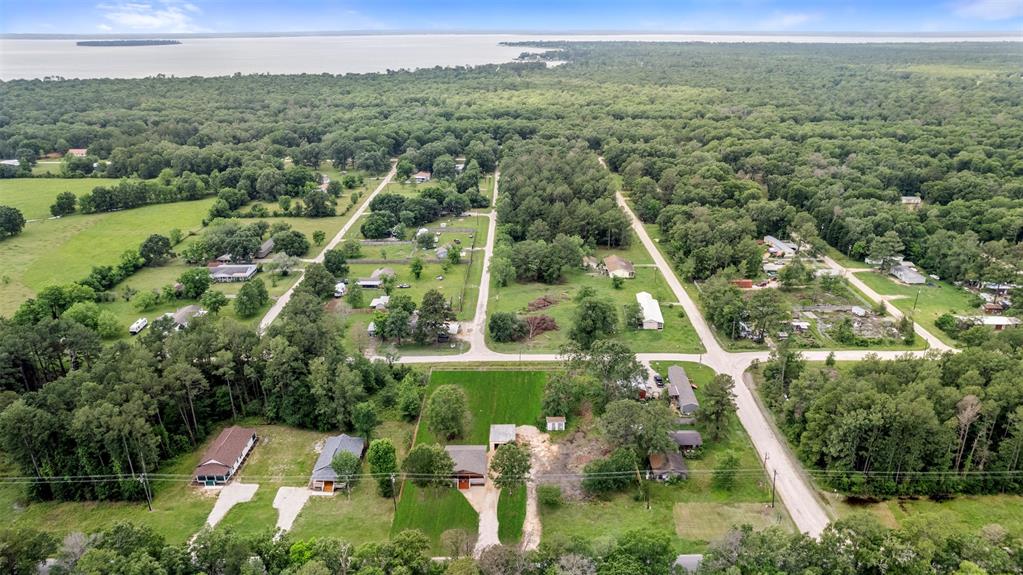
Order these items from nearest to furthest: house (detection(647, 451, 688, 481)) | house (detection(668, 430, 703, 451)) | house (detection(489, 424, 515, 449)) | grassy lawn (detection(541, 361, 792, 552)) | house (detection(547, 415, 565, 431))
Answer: grassy lawn (detection(541, 361, 792, 552)) < house (detection(647, 451, 688, 481)) < house (detection(668, 430, 703, 451)) < house (detection(489, 424, 515, 449)) < house (detection(547, 415, 565, 431))

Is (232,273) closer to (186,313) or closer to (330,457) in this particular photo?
(186,313)

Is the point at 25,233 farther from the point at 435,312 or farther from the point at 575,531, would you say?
the point at 575,531

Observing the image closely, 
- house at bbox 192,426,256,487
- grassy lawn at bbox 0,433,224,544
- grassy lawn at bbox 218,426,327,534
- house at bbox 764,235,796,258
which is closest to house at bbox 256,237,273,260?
grassy lawn at bbox 218,426,327,534

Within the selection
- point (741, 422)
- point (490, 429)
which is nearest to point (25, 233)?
point (490, 429)

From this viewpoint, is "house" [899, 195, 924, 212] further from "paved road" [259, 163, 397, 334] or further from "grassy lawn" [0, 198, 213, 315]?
"grassy lawn" [0, 198, 213, 315]

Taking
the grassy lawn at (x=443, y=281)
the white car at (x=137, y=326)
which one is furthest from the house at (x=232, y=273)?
the white car at (x=137, y=326)

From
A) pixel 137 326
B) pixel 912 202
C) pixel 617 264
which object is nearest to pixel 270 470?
pixel 137 326

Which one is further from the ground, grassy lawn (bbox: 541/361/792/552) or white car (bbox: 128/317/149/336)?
white car (bbox: 128/317/149/336)
